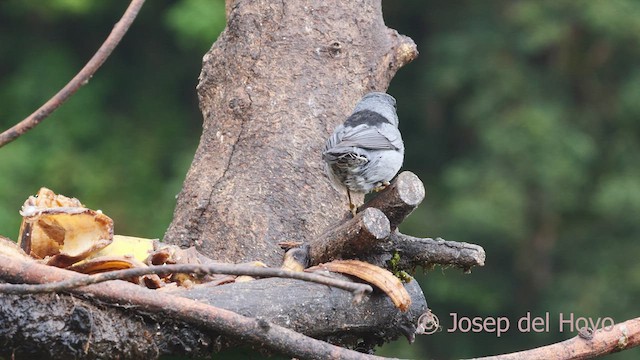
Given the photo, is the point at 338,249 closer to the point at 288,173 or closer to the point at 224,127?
the point at 288,173

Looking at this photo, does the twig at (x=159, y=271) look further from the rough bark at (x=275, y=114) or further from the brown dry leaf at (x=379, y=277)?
the rough bark at (x=275, y=114)

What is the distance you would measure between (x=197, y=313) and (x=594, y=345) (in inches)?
32.5

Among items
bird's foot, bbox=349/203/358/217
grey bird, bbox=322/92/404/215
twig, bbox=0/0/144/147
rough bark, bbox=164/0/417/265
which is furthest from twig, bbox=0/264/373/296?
rough bark, bbox=164/0/417/265

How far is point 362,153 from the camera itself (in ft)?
9.03

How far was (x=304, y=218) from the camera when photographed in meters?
2.97

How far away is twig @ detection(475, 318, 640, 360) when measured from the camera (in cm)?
216

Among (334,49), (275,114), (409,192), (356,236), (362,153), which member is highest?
(334,49)

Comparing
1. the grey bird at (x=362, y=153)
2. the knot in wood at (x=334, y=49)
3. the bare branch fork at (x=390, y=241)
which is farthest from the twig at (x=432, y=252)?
the knot in wood at (x=334, y=49)

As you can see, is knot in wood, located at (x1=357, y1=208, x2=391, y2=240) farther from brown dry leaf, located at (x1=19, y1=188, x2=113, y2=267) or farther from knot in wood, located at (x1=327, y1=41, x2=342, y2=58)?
knot in wood, located at (x1=327, y1=41, x2=342, y2=58)

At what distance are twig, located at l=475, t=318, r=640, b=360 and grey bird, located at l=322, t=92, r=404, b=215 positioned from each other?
2.33 ft

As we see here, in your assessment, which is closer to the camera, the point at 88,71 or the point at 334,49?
the point at 88,71

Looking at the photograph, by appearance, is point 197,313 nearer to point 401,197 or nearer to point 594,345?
point 401,197

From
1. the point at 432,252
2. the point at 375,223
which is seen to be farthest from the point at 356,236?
the point at 432,252

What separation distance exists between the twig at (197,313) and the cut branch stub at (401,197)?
0.40 m
